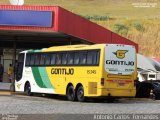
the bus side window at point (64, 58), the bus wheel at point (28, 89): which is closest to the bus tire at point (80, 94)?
the bus side window at point (64, 58)

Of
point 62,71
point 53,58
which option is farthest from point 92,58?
point 53,58

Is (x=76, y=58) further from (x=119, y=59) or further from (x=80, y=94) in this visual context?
(x=119, y=59)

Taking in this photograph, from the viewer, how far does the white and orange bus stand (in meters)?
26.3

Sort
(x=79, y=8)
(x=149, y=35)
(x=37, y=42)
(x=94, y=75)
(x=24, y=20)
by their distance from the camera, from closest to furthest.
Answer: (x=94, y=75) < (x=24, y=20) < (x=37, y=42) < (x=149, y=35) < (x=79, y=8)

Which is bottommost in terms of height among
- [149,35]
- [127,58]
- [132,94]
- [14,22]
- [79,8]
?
[132,94]

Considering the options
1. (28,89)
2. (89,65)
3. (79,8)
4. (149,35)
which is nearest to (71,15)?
(28,89)

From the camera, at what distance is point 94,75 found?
86.9 ft

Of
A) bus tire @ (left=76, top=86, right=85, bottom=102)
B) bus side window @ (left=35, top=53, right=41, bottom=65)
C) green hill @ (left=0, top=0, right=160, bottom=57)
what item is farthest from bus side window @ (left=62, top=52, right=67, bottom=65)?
green hill @ (left=0, top=0, right=160, bottom=57)

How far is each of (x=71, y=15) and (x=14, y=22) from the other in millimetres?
3571

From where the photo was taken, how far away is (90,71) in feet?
87.6

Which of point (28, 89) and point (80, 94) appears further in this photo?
point (28, 89)

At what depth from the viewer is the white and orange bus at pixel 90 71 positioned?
26.3 m

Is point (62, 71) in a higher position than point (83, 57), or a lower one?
lower

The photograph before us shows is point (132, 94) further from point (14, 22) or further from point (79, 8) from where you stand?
point (79, 8)
